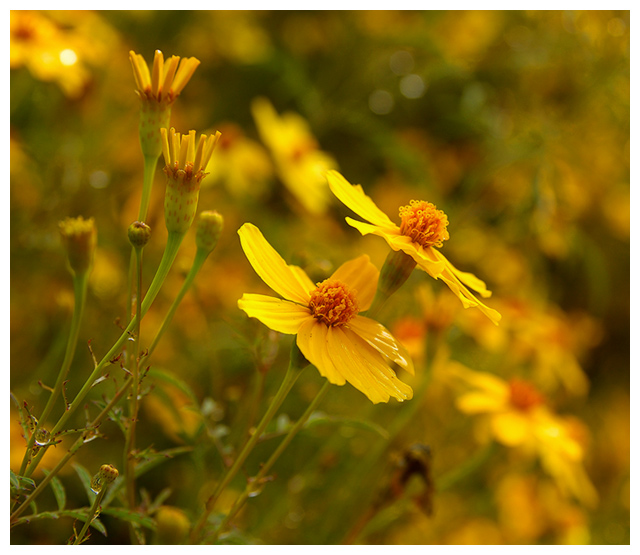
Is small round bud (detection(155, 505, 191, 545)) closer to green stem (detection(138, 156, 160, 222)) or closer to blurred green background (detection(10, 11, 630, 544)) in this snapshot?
blurred green background (detection(10, 11, 630, 544))

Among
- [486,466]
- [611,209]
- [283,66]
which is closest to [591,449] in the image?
[486,466]

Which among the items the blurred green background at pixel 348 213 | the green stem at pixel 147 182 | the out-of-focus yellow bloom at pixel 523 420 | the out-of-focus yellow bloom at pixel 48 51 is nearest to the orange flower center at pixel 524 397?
the out-of-focus yellow bloom at pixel 523 420

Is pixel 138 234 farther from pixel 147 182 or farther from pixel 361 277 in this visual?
pixel 361 277

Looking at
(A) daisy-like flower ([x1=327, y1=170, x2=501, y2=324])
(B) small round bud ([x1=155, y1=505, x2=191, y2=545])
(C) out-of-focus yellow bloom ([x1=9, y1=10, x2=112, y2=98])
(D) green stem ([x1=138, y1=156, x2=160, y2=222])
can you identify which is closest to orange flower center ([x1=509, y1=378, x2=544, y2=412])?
(A) daisy-like flower ([x1=327, y1=170, x2=501, y2=324])

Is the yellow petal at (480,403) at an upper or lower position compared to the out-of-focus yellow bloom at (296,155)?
lower

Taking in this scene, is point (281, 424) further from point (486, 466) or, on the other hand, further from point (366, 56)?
point (366, 56)

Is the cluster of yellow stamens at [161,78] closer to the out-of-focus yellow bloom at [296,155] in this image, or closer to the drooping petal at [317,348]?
the drooping petal at [317,348]
